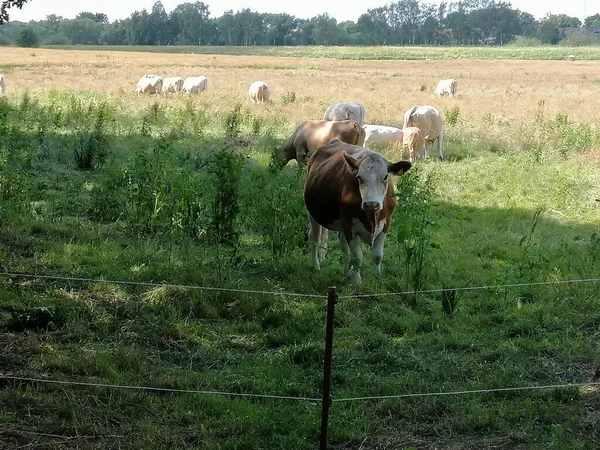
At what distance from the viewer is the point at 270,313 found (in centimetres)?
802

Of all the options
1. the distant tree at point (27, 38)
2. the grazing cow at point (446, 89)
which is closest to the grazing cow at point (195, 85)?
the grazing cow at point (446, 89)

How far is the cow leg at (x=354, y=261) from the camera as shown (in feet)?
28.6

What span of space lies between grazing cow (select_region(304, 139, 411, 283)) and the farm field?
0.27m

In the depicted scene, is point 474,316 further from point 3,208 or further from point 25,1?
point 3,208

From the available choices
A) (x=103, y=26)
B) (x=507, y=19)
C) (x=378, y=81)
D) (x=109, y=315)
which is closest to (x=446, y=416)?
(x=109, y=315)

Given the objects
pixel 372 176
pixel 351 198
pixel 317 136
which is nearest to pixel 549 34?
pixel 317 136

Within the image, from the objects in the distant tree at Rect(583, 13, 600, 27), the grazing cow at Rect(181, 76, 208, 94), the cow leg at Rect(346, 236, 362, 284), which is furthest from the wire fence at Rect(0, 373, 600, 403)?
the distant tree at Rect(583, 13, 600, 27)

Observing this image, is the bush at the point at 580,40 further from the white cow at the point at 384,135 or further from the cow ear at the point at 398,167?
the cow ear at the point at 398,167

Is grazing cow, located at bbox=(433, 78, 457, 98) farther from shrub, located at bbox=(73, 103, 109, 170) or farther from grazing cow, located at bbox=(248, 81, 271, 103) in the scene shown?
shrub, located at bbox=(73, 103, 109, 170)

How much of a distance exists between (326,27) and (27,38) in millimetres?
68960

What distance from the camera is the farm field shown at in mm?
5645

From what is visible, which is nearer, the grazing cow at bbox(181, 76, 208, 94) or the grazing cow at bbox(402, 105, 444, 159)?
the grazing cow at bbox(402, 105, 444, 159)

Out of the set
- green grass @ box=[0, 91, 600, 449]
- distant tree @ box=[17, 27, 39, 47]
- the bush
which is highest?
the bush

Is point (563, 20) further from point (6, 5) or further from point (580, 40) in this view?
point (6, 5)
